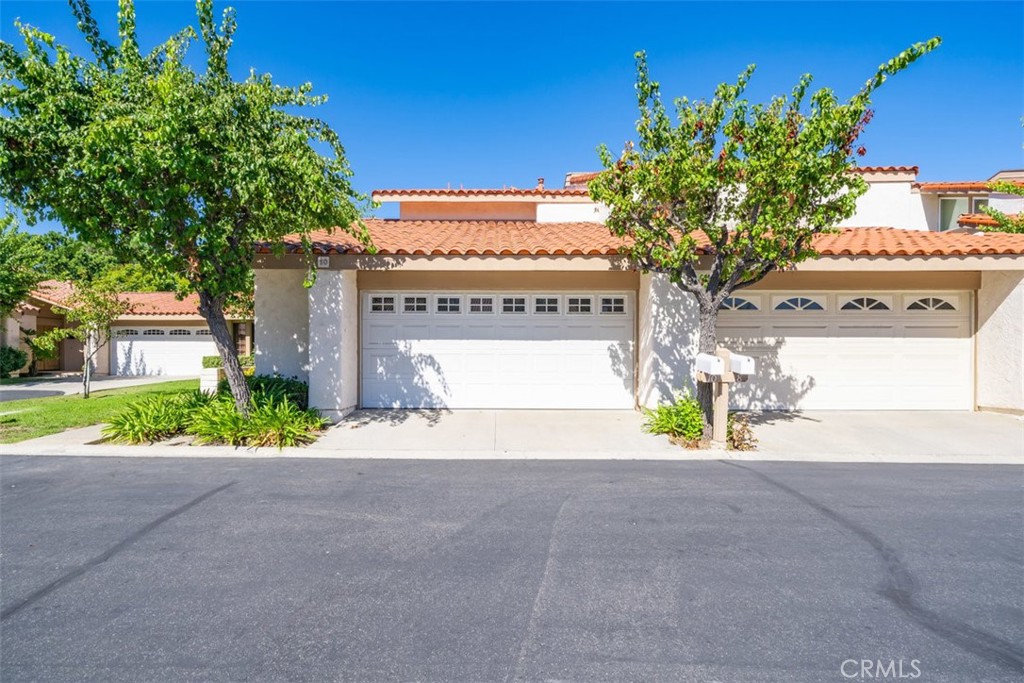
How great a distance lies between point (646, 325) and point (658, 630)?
276 inches

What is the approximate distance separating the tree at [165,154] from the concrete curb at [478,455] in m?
2.39

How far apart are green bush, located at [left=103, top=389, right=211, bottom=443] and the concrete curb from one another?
1.22ft

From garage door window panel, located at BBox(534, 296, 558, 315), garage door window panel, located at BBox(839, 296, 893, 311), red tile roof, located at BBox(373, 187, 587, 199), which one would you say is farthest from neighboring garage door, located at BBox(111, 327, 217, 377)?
garage door window panel, located at BBox(839, 296, 893, 311)

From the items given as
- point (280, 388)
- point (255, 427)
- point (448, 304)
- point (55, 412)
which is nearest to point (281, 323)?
point (280, 388)

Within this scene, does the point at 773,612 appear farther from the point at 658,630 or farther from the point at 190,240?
the point at 190,240

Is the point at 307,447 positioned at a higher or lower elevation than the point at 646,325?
lower

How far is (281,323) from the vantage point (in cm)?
996

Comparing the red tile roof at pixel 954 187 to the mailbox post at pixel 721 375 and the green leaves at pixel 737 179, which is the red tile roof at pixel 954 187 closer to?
the green leaves at pixel 737 179

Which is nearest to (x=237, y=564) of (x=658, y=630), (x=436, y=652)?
(x=436, y=652)

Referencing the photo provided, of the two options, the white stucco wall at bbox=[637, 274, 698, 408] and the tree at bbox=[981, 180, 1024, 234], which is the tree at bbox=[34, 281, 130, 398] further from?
the tree at bbox=[981, 180, 1024, 234]

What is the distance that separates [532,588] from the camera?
3420 mm

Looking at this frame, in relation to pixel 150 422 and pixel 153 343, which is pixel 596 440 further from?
pixel 153 343

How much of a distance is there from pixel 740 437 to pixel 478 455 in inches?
158

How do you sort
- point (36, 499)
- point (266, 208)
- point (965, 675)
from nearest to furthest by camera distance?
point (965, 675) → point (36, 499) → point (266, 208)
